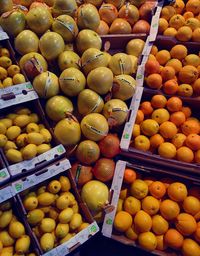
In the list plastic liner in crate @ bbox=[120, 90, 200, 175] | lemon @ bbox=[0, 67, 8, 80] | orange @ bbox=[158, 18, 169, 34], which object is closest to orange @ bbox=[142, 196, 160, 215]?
plastic liner in crate @ bbox=[120, 90, 200, 175]

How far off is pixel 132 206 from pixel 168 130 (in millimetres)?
482

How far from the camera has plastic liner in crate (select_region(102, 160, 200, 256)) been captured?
5.06 ft

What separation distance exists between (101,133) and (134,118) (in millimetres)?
244

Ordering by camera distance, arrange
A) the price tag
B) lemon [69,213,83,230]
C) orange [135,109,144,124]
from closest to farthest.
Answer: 1. the price tag
2. lemon [69,213,83,230]
3. orange [135,109,144,124]

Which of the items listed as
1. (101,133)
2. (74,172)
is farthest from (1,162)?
(101,133)

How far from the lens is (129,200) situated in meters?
1.60

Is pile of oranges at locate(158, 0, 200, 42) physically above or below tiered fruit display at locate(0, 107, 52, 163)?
above

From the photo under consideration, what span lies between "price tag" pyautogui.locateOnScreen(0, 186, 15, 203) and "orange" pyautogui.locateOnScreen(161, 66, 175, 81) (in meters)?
1.13

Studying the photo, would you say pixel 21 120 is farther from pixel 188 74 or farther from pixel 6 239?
pixel 188 74

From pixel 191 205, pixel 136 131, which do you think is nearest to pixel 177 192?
pixel 191 205

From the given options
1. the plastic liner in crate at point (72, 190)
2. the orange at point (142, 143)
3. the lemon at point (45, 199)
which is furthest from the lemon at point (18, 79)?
the orange at point (142, 143)

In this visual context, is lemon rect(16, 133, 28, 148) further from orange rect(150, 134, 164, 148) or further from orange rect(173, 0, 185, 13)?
orange rect(173, 0, 185, 13)

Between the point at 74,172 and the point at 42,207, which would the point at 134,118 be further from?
the point at 42,207

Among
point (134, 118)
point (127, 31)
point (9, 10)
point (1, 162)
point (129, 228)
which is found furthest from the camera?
point (127, 31)
